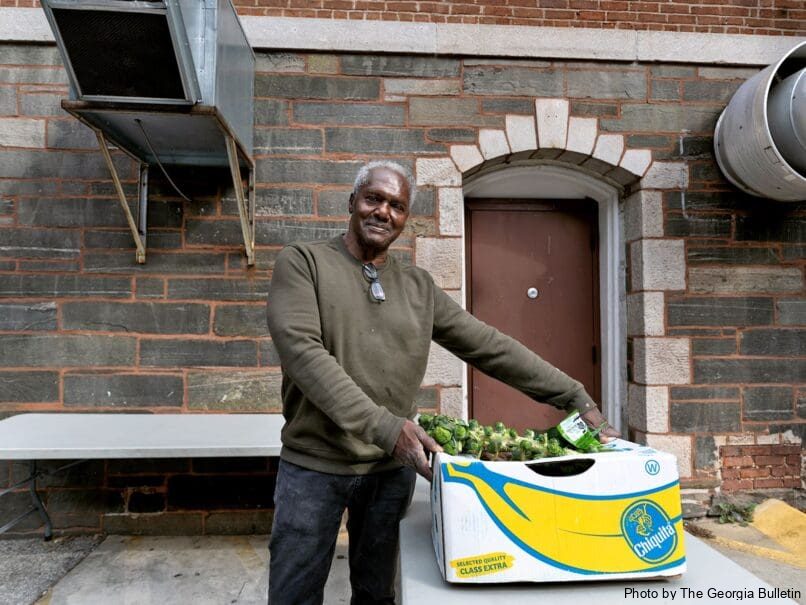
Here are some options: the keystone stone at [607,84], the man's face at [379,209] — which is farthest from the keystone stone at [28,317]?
the keystone stone at [607,84]

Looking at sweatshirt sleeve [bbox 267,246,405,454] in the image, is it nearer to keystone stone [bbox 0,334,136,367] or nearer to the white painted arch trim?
keystone stone [bbox 0,334,136,367]

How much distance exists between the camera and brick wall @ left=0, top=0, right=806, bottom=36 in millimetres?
3727

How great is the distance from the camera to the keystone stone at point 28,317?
3521mm

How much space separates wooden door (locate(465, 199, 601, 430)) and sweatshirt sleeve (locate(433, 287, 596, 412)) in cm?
212

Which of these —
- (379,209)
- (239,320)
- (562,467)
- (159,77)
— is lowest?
(562,467)

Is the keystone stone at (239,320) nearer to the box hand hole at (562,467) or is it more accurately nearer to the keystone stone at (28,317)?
the keystone stone at (28,317)

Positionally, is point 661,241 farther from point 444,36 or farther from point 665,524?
point 665,524

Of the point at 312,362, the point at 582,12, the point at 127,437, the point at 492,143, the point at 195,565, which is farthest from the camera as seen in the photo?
the point at 582,12

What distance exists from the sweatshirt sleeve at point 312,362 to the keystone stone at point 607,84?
294cm

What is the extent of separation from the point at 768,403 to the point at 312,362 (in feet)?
12.3

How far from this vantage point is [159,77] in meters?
2.76

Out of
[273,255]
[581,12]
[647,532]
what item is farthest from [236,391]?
[581,12]

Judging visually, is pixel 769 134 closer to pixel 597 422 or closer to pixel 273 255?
pixel 597 422

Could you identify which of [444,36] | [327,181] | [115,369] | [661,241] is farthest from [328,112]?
[661,241]
